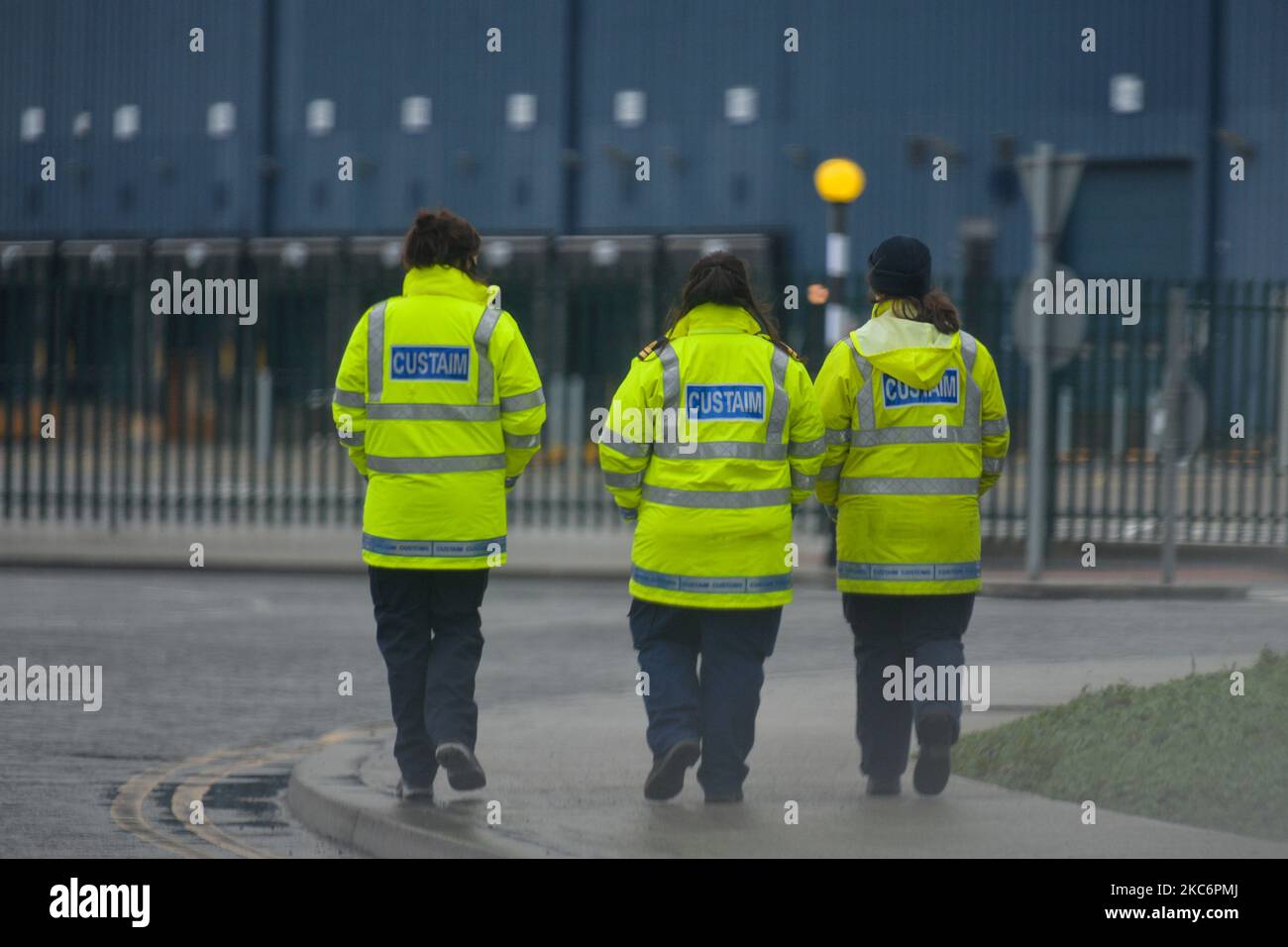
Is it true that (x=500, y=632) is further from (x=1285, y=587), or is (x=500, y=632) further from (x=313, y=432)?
(x=313, y=432)

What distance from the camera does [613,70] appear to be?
3588 centimetres

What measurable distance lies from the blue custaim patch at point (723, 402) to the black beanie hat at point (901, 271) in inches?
26.7

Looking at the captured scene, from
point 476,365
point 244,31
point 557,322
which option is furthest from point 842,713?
point 244,31

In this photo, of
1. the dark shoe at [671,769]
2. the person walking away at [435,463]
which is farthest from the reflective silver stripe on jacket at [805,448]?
the dark shoe at [671,769]

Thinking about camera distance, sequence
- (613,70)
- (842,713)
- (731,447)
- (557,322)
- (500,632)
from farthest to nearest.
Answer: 1. (613,70)
2. (557,322)
3. (500,632)
4. (842,713)
5. (731,447)

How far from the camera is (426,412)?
709cm

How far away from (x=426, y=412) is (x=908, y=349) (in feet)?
5.22

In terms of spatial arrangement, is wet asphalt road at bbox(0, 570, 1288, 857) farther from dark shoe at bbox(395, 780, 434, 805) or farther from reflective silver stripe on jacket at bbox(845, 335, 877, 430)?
reflective silver stripe on jacket at bbox(845, 335, 877, 430)

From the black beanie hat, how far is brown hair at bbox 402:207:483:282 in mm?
1337

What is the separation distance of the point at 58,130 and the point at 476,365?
3249 cm

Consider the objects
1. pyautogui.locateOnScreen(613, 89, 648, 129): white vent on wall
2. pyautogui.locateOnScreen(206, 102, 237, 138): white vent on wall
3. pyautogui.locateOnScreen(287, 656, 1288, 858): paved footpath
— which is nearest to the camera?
pyautogui.locateOnScreen(287, 656, 1288, 858): paved footpath

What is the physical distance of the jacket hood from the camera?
23.5 ft

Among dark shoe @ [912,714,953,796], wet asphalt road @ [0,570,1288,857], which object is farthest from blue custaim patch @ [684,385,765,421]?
wet asphalt road @ [0,570,1288,857]

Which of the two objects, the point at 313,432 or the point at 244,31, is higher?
the point at 244,31
